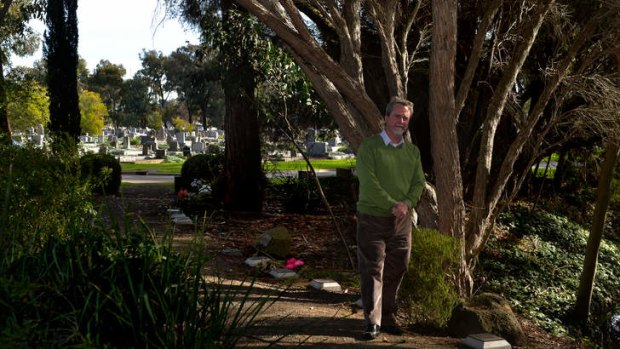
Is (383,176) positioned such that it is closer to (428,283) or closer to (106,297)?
(428,283)

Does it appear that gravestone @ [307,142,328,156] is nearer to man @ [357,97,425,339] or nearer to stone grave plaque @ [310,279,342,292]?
stone grave plaque @ [310,279,342,292]

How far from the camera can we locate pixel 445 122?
23.9 feet

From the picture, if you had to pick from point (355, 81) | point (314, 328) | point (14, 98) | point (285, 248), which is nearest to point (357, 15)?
point (355, 81)

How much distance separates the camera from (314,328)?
18.8ft

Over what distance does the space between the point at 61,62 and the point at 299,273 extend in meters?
13.4

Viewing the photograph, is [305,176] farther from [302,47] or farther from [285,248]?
[302,47]

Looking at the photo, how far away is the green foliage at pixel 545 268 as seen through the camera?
434 inches

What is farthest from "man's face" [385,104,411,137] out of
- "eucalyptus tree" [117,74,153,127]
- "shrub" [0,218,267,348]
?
"eucalyptus tree" [117,74,153,127]

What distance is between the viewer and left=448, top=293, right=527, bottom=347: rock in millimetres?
5926

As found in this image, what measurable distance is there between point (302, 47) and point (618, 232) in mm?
12124

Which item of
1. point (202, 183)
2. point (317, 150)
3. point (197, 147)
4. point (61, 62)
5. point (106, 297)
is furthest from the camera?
point (197, 147)

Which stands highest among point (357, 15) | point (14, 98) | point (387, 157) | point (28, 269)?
point (357, 15)

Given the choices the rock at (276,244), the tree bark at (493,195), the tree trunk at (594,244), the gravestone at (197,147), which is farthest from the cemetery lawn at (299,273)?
the gravestone at (197,147)

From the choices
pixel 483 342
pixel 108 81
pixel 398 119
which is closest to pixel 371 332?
pixel 483 342
